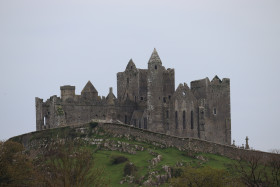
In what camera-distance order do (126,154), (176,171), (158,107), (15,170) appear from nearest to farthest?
(15,170)
(176,171)
(126,154)
(158,107)

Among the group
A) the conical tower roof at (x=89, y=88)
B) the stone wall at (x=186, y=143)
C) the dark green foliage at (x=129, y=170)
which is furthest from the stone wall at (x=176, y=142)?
the conical tower roof at (x=89, y=88)

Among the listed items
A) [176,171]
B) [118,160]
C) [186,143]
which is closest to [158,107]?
[186,143]

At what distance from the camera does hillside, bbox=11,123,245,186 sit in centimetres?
7244

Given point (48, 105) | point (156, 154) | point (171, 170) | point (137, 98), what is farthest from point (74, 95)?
point (171, 170)

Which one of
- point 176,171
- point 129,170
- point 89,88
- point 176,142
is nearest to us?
point 176,171

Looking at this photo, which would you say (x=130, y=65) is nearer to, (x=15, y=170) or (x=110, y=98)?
(x=110, y=98)

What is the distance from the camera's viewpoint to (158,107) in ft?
327

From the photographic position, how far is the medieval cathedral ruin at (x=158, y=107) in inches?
3903

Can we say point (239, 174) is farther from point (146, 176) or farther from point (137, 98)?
point (137, 98)

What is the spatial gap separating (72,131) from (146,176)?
1890cm

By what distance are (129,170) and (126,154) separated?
7.28 m

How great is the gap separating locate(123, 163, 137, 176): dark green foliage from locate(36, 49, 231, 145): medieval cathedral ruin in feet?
77.2

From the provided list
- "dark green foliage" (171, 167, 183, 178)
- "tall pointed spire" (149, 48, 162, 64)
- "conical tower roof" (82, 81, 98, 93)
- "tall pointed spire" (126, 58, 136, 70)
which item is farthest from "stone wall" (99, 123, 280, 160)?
"tall pointed spire" (126, 58, 136, 70)

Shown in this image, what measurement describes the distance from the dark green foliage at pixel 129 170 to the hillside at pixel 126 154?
317 millimetres
